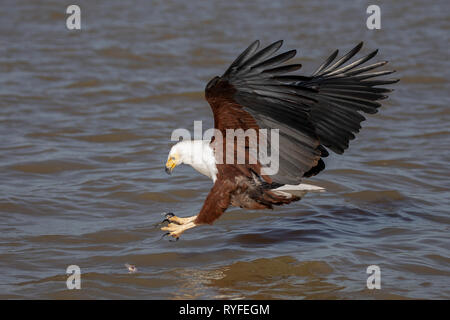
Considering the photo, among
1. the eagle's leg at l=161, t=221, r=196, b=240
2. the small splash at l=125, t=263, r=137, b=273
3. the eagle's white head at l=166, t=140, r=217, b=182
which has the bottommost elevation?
the small splash at l=125, t=263, r=137, b=273

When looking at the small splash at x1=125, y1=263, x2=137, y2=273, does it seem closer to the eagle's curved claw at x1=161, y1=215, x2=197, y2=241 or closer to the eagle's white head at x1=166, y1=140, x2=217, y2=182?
the eagle's curved claw at x1=161, y1=215, x2=197, y2=241

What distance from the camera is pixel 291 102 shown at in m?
4.06

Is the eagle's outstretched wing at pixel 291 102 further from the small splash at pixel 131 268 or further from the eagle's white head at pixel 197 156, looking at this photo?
the small splash at pixel 131 268

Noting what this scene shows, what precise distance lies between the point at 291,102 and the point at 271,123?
0.21 metres

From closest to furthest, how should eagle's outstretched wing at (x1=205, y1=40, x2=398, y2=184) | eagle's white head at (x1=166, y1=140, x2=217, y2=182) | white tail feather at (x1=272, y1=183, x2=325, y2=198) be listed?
eagle's outstretched wing at (x1=205, y1=40, x2=398, y2=184), eagle's white head at (x1=166, y1=140, x2=217, y2=182), white tail feather at (x1=272, y1=183, x2=325, y2=198)

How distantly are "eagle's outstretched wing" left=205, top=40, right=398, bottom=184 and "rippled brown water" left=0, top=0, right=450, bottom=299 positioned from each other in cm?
78

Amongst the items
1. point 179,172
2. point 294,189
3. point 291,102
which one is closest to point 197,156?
point 294,189

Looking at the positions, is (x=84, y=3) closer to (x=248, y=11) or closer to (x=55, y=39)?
(x=55, y=39)

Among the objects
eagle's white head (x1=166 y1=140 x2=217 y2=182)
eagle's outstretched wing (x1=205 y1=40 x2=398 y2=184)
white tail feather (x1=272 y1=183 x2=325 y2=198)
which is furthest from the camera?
white tail feather (x1=272 y1=183 x2=325 y2=198)

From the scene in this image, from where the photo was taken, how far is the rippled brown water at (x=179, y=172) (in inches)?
183

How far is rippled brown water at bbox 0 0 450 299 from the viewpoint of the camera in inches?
183

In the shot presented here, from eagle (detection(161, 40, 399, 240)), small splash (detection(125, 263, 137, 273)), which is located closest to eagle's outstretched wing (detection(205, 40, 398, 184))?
eagle (detection(161, 40, 399, 240))

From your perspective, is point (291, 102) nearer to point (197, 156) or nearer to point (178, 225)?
point (197, 156)

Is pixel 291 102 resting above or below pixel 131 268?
above
